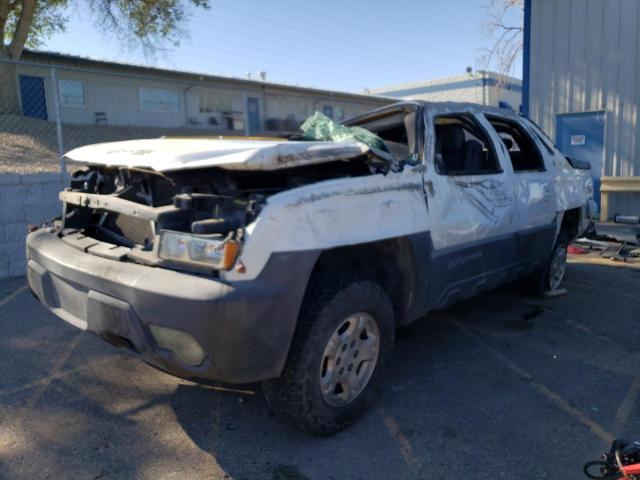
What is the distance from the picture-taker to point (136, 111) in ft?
68.3

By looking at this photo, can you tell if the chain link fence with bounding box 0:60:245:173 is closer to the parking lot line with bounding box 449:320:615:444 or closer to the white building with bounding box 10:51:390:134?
the white building with bounding box 10:51:390:134

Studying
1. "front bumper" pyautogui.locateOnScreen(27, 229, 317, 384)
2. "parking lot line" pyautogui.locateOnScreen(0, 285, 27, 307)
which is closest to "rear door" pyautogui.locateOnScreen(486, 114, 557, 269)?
"front bumper" pyautogui.locateOnScreen(27, 229, 317, 384)

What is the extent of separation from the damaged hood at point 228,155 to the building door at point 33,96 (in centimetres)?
1763

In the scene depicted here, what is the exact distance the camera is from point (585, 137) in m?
10.5

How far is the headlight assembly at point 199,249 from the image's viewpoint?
2449 millimetres

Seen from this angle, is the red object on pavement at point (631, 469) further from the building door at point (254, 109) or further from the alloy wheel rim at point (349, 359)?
the building door at point (254, 109)

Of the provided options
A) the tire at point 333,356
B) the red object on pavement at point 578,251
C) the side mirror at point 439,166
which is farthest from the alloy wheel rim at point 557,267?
the tire at point 333,356

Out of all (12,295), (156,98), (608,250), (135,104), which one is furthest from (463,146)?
(156,98)

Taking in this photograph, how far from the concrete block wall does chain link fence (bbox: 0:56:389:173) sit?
5.91 m

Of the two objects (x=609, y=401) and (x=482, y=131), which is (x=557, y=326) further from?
(x=482, y=131)

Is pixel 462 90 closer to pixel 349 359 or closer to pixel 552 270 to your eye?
pixel 552 270

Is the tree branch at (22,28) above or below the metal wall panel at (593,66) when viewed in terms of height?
above

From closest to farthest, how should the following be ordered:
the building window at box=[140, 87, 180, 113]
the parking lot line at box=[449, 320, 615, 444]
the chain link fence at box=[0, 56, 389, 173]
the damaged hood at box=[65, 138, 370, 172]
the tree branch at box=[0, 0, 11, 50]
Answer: the damaged hood at box=[65, 138, 370, 172]
the parking lot line at box=[449, 320, 615, 444]
the chain link fence at box=[0, 56, 389, 173]
the tree branch at box=[0, 0, 11, 50]
the building window at box=[140, 87, 180, 113]

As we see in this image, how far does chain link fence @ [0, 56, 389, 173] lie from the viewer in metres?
16.2
